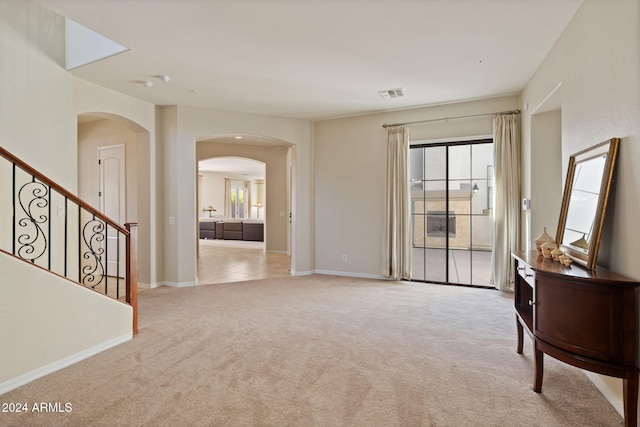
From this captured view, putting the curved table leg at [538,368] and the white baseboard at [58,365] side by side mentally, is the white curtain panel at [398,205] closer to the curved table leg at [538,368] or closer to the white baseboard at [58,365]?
the curved table leg at [538,368]

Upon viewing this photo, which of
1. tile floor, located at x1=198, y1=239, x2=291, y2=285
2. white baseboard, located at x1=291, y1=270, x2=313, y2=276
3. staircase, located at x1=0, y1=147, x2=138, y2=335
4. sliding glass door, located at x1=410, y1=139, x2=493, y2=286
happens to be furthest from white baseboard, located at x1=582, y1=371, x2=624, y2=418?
tile floor, located at x1=198, y1=239, x2=291, y2=285

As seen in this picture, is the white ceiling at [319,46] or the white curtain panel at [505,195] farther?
the white curtain panel at [505,195]

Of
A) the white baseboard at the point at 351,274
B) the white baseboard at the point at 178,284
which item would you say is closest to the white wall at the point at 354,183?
the white baseboard at the point at 351,274

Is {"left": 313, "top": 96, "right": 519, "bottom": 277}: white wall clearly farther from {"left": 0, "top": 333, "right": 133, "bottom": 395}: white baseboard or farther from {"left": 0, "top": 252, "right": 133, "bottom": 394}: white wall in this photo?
{"left": 0, "top": 252, "right": 133, "bottom": 394}: white wall

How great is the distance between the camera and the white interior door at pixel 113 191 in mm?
6027

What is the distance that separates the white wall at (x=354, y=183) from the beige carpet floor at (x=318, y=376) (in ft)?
6.72

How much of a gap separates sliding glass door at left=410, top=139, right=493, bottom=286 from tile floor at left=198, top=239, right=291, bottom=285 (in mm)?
2758

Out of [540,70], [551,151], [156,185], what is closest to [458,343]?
[551,151]

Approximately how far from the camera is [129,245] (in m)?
3.41

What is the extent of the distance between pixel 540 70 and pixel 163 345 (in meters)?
5.18

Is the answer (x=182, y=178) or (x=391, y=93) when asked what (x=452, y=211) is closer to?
(x=391, y=93)

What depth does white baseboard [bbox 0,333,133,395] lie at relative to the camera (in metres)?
2.39

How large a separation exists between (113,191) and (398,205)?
17.1 feet

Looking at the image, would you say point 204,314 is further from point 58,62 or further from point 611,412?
point 611,412
